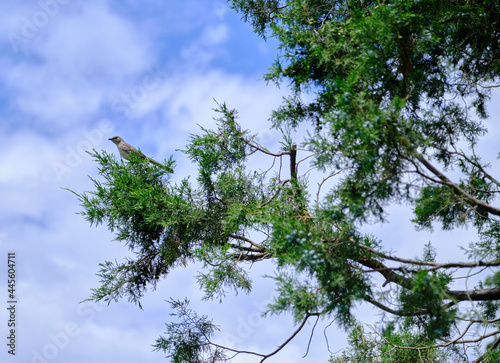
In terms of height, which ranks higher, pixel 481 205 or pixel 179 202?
pixel 179 202

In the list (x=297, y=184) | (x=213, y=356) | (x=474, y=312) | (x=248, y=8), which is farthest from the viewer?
(x=248, y=8)

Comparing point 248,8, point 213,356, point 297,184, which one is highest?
point 248,8

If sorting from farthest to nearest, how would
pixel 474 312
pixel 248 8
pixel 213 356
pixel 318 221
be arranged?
1. pixel 248 8
2. pixel 213 356
3. pixel 318 221
4. pixel 474 312

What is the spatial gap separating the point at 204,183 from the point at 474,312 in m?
A: 3.26

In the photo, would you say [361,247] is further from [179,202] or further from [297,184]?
[179,202]

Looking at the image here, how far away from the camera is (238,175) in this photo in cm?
634

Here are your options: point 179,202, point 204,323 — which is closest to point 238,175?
point 179,202

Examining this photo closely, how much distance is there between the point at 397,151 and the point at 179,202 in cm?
264

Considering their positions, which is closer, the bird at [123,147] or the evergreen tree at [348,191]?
the evergreen tree at [348,191]

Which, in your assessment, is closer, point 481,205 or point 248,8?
point 481,205

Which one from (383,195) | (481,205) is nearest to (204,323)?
(383,195)

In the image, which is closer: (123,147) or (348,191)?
(348,191)

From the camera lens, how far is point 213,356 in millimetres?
6215

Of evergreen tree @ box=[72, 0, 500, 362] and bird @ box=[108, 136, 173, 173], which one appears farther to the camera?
bird @ box=[108, 136, 173, 173]
